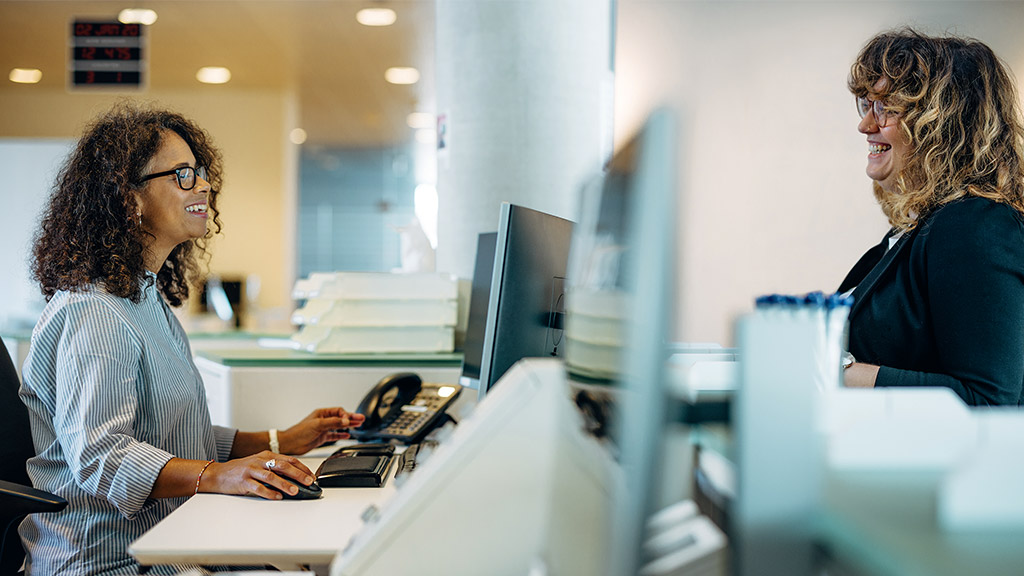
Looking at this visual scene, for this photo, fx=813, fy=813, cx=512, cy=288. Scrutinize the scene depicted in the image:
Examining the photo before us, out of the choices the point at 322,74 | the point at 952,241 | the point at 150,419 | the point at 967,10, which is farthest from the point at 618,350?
the point at 322,74

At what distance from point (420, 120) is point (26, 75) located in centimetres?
349

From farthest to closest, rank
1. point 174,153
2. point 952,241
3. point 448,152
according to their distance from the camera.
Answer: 1. point 448,152
2. point 174,153
3. point 952,241

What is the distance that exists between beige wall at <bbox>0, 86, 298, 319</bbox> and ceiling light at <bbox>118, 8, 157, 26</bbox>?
2030mm

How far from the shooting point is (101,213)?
164 centimetres

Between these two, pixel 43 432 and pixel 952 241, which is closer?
pixel 952 241

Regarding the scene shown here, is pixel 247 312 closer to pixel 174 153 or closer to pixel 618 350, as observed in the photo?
pixel 174 153

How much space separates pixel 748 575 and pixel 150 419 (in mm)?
1277

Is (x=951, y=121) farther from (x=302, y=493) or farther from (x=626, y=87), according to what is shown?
(x=626, y=87)

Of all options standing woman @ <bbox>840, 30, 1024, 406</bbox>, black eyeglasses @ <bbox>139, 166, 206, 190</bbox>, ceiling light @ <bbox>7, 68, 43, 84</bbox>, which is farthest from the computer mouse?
ceiling light @ <bbox>7, 68, 43, 84</bbox>

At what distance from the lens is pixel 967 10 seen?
364cm

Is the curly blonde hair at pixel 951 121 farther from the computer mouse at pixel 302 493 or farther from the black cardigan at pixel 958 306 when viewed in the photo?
the computer mouse at pixel 302 493

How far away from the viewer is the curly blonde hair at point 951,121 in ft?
4.82

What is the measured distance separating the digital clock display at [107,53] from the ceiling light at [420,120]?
3.46 metres

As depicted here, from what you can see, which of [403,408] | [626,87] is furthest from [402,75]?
[403,408]
